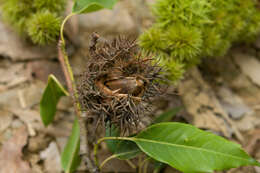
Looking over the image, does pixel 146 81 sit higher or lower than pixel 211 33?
lower

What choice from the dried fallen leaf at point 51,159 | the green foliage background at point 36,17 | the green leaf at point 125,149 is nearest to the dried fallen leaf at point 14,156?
the dried fallen leaf at point 51,159

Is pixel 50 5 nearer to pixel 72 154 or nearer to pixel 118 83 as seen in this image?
pixel 118 83

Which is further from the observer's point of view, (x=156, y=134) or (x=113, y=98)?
(x=156, y=134)

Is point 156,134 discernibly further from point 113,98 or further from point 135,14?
point 135,14

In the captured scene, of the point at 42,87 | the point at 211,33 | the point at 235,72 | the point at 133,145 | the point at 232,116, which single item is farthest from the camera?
the point at 235,72

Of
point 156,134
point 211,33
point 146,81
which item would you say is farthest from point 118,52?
point 211,33

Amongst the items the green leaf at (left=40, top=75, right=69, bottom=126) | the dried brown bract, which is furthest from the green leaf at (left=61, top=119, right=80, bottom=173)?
the dried brown bract
